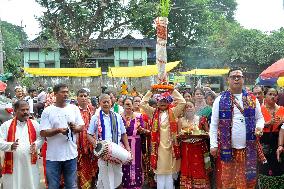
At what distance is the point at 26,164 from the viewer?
5660 millimetres

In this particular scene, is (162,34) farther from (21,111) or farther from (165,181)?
(21,111)

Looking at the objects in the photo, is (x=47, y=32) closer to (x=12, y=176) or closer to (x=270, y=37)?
(x=270, y=37)

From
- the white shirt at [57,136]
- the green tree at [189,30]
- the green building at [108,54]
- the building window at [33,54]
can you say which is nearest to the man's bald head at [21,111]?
the white shirt at [57,136]

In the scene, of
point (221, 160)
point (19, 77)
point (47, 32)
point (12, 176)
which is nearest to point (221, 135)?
point (221, 160)

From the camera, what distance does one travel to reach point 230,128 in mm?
5477

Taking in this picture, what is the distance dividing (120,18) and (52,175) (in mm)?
25970

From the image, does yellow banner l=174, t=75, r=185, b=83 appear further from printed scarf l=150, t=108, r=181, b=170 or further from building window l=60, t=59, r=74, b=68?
printed scarf l=150, t=108, r=181, b=170

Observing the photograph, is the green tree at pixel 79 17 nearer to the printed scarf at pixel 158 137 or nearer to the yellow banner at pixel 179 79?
the yellow banner at pixel 179 79

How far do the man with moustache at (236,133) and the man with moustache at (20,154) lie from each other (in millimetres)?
2384

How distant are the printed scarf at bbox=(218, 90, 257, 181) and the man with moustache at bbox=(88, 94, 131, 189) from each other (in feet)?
5.22

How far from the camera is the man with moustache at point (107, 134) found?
20.7ft

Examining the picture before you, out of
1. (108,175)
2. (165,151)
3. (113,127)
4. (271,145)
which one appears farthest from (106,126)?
(271,145)

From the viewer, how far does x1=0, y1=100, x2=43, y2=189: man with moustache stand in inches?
221

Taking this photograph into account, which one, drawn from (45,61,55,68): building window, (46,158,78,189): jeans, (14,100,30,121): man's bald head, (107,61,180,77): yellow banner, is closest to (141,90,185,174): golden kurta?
(46,158,78,189): jeans
